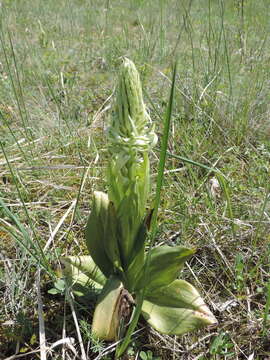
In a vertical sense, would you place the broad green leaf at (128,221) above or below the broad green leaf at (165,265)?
above

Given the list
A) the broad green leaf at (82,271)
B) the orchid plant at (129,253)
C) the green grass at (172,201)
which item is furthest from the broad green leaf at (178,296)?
the broad green leaf at (82,271)

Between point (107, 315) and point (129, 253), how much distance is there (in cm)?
27

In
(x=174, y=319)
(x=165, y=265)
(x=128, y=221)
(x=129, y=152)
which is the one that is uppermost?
(x=129, y=152)

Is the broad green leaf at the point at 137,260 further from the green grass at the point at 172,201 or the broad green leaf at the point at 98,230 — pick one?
the green grass at the point at 172,201

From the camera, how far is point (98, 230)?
1527 millimetres

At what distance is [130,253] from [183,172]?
3.18ft

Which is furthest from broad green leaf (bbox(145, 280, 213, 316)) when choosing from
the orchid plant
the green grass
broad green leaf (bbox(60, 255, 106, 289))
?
broad green leaf (bbox(60, 255, 106, 289))

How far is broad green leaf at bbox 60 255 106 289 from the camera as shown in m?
1.55

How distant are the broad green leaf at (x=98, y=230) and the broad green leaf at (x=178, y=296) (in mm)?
226

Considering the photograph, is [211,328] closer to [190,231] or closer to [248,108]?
[190,231]

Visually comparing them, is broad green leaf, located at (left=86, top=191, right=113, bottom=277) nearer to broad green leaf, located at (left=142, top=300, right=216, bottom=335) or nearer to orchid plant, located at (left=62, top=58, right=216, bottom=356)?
orchid plant, located at (left=62, top=58, right=216, bottom=356)

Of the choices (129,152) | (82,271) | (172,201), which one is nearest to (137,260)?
(82,271)

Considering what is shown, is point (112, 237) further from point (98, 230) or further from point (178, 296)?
point (178, 296)

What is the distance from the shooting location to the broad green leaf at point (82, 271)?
1.55m
